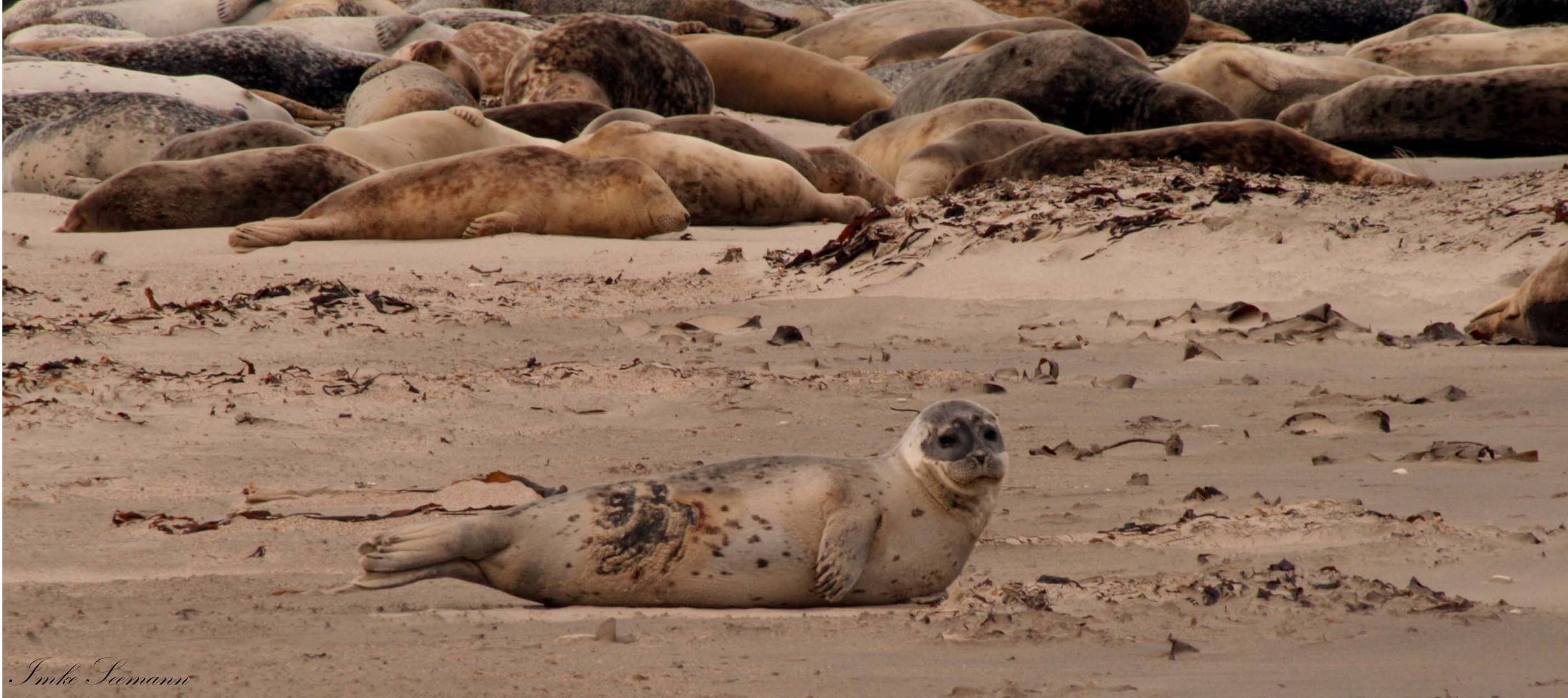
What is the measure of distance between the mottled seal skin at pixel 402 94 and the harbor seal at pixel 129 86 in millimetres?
554

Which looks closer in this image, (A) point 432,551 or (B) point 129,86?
(A) point 432,551

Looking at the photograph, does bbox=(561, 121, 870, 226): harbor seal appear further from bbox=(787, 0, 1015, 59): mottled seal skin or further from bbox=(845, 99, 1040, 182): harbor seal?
bbox=(787, 0, 1015, 59): mottled seal skin

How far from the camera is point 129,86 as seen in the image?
11859mm

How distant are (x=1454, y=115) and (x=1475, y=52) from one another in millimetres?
3832

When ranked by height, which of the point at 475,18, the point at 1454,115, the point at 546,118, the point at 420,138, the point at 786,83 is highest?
the point at 1454,115

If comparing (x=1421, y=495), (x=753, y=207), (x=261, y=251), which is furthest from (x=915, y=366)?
(x=753, y=207)

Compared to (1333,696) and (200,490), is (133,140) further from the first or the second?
(1333,696)

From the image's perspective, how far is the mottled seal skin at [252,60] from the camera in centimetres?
1500

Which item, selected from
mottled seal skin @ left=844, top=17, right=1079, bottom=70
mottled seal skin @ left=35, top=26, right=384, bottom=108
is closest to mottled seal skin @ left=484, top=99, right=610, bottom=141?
mottled seal skin @ left=35, top=26, right=384, bottom=108

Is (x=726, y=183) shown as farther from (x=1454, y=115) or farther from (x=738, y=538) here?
(x=738, y=538)

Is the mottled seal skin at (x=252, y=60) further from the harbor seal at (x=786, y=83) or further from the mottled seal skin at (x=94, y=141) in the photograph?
the mottled seal skin at (x=94, y=141)

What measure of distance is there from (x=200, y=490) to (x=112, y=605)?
0.82 m

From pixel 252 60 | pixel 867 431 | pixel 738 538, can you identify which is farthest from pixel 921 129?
pixel 738 538

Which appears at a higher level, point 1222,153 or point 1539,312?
point 1539,312
